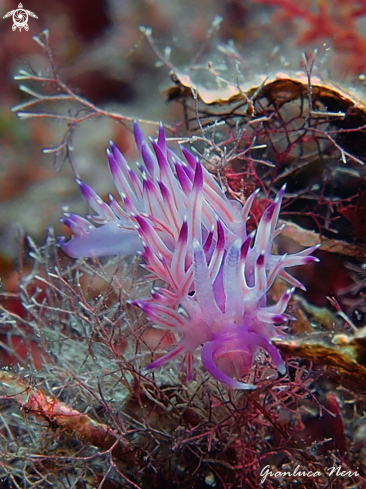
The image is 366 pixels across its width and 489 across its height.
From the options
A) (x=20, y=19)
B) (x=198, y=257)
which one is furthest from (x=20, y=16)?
(x=198, y=257)

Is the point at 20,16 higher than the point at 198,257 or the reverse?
higher

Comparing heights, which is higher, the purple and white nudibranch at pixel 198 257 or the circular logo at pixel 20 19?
the circular logo at pixel 20 19

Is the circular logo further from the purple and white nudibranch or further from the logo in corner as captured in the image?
the purple and white nudibranch

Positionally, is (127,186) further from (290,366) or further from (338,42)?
(338,42)

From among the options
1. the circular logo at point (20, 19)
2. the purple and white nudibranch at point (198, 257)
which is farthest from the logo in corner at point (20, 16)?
the purple and white nudibranch at point (198, 257)

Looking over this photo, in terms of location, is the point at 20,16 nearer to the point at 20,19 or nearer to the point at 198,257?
the point at 20,19

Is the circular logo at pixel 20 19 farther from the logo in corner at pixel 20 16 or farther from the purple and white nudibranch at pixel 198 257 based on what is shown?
the purple and white nudibranch at pixel 198 257
